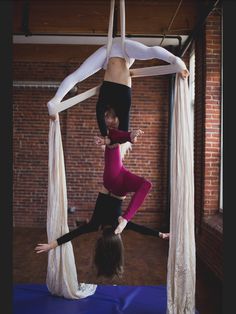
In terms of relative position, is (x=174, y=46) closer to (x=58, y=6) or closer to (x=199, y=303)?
(x=58, y=6)

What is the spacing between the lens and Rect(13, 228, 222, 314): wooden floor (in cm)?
354

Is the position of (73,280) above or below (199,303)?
above

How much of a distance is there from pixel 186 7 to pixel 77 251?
3.98 metres

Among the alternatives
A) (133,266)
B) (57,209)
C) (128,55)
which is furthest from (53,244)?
(133,266)

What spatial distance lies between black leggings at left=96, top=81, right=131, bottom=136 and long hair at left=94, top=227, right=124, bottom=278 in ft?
2.58

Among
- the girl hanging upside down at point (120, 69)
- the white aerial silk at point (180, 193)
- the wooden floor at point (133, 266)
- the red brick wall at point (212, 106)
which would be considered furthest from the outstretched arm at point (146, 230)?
the red brick wall at point (212, 106)

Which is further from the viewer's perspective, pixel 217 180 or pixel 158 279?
pixel 217 180

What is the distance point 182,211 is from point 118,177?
1.73 feet

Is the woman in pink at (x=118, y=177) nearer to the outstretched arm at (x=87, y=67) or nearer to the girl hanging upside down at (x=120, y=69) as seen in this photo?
the girl hanging upside down at (x=120, y=69)

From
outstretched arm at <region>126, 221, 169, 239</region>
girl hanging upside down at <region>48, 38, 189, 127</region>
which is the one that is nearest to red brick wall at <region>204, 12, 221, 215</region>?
outstretched arm at <region>126, 221, 169, 239</region>

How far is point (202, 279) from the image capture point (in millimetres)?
3932

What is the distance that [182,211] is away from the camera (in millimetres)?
2336

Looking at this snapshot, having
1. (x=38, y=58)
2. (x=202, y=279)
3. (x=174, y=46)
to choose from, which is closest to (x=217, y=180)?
(x=202, y=279)

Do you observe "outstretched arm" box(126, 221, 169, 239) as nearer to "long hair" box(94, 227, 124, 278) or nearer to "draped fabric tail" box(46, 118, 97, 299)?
"long hair" box(94, 227, 124, 278)
